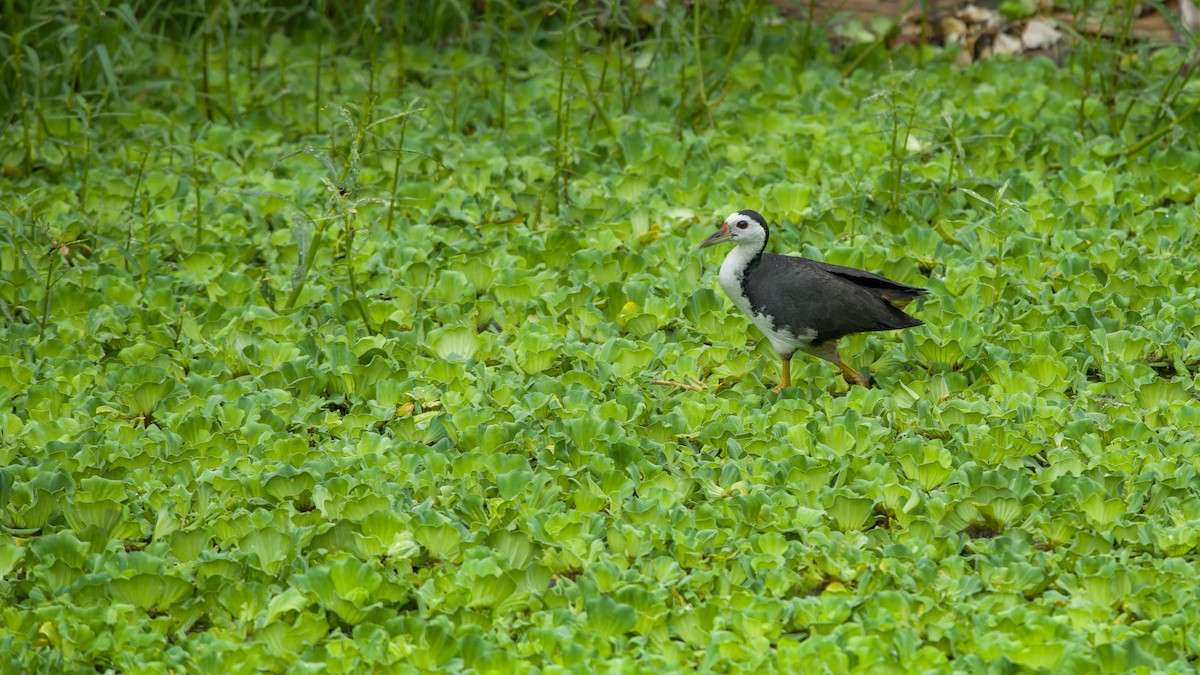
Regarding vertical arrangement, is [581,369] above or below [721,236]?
below

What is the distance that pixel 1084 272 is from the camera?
5051 mm

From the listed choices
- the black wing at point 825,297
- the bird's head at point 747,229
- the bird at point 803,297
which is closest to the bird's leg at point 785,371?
the bird at point 803,297

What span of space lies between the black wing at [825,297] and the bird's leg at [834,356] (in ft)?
0.37

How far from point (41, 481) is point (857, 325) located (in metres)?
2.48

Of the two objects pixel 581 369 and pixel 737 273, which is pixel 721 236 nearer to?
pixel 737 273

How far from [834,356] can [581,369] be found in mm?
851

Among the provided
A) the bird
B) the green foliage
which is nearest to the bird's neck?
the bird

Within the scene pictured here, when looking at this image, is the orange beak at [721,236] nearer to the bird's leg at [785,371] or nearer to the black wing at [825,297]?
the black wing at [825,297]

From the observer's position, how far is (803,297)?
14.3ft

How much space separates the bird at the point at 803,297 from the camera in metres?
4.33

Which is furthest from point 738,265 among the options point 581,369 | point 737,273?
point 581,369

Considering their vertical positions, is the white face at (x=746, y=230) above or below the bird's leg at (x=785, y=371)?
above

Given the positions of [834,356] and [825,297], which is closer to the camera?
[825,297]

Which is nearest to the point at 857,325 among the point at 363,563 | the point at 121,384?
the point at 363,563
